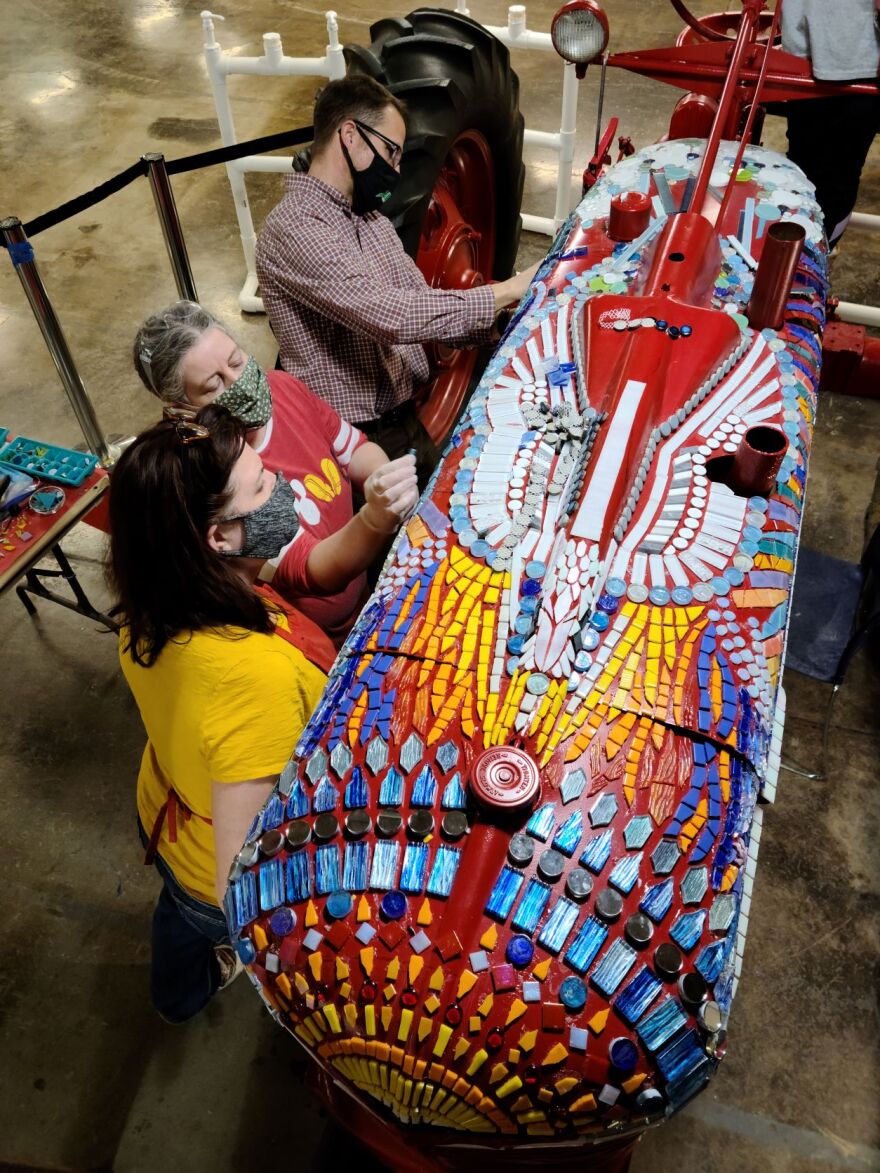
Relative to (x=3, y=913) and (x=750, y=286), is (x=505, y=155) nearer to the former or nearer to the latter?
(x=750, y=286)

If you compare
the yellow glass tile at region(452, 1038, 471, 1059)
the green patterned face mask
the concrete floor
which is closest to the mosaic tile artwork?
the yellow glass tile at region(452, 1038, 471, 1059)

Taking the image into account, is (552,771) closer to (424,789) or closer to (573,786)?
(573,786)


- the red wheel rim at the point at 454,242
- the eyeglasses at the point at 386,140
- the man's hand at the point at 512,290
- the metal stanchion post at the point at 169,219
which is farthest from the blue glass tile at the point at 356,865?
the metal stanchion post at the point at 169,219

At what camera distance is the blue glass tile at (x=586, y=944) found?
53.7 inches

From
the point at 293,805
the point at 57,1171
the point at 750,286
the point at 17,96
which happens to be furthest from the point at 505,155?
the point at 17,96

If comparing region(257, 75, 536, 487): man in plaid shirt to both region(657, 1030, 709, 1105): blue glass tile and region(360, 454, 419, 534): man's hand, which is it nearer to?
region(360, 454, 419, 534): man's hand

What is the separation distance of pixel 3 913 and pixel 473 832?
1.95m

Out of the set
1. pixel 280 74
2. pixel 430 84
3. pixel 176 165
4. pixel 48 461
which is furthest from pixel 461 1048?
pixel 280 74

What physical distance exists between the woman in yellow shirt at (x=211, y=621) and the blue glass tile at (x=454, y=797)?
0.34m

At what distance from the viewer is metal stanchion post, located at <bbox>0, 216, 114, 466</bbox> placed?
Answer: 2828mm

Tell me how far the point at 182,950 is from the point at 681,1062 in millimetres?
1285

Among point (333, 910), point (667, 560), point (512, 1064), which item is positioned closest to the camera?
point (512, 1064)

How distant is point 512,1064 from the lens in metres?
1.32

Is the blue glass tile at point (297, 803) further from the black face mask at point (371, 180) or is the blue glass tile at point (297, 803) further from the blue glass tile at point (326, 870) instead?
the black face mask at point (371, 180)
